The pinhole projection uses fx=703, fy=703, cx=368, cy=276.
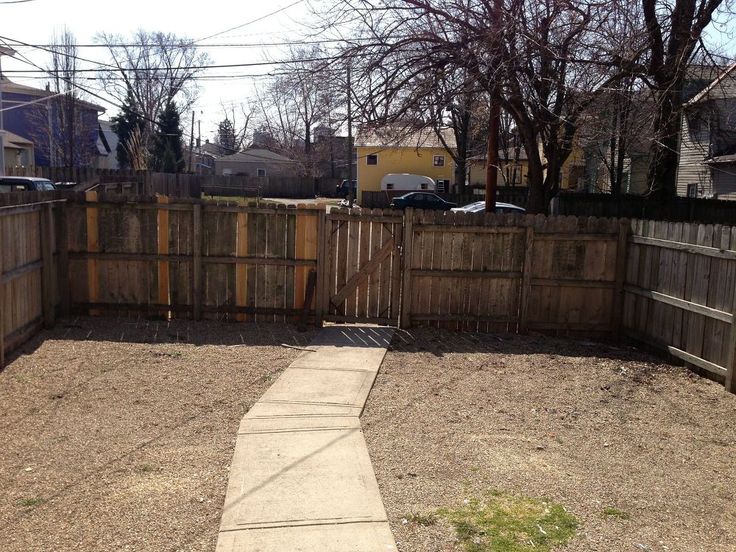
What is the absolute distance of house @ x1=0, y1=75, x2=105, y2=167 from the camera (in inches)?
1591

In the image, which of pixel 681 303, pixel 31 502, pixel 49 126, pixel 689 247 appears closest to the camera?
pixel 31 502

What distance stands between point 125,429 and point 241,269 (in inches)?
173

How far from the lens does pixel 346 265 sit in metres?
10.0

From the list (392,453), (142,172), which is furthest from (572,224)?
(142,172)

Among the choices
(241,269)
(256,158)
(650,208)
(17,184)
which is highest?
(256,158)

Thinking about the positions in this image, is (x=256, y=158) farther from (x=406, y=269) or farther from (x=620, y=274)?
(x=620, y=274)

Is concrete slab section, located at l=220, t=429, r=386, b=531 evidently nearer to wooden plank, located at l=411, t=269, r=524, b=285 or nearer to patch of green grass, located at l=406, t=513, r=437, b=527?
patch of green grass, located at l=406, t=513, r=437, b=527

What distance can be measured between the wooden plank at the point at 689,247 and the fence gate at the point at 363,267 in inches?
130

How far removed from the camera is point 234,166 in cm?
7062

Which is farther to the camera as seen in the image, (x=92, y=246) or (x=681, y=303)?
(x=92, y=246)

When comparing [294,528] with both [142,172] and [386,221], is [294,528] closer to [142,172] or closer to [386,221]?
[386,221]

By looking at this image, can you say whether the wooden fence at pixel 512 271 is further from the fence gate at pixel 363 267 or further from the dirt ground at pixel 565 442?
the dirt ground at pixel 565 442

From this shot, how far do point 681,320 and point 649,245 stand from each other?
1.23 metres

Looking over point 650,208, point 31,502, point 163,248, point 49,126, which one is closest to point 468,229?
point 163,248
